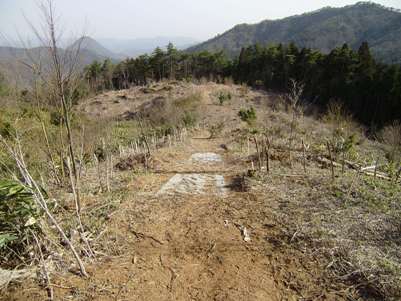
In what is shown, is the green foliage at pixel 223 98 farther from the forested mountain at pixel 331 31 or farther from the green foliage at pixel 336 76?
the forested mountain at pixel 331 31

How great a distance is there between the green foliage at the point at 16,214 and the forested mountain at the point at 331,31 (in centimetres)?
5595

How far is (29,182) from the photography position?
253cm

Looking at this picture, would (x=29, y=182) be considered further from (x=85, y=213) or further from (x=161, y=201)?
(x=161, y=201)

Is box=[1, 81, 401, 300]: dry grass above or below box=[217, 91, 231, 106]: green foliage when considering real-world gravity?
below

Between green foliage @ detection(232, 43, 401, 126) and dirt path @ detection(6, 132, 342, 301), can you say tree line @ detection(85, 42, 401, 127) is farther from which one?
dirt path @ detection(6, 132, 342, 301)

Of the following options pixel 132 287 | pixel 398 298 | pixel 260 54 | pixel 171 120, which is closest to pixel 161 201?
pixel 132 287

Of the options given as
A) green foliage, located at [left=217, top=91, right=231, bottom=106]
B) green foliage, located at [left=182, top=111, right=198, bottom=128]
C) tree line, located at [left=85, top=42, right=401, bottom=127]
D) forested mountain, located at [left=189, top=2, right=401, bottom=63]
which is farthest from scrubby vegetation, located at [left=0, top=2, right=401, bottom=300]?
forested mountain, located at [left=189, top=2, right=401, bottom=63]

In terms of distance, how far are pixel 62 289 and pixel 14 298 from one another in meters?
0.37

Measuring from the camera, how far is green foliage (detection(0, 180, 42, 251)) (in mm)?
2646

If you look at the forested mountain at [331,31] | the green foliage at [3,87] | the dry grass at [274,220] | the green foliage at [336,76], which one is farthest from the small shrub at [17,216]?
the forested mountain at [331,31]

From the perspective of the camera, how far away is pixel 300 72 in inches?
1082

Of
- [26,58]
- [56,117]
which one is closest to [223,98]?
[56,117]

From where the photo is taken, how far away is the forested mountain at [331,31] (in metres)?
60.5

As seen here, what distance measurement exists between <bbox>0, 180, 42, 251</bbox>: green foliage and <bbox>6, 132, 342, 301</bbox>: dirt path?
22.3 inches
